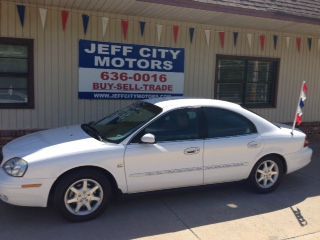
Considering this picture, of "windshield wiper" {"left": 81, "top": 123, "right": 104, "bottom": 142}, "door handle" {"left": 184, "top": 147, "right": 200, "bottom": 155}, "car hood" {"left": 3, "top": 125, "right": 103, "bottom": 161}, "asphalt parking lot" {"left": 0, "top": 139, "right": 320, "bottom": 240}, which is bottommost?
"asphalt parking lot" {"left": 0, "top": 139, "right": 320, "bottom": 240}

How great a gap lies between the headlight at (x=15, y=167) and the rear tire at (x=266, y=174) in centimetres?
320

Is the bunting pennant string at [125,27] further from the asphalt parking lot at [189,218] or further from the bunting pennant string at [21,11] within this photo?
the asphalt parking lot at [189,218]

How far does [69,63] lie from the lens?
7.06m

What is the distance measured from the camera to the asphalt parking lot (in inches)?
164

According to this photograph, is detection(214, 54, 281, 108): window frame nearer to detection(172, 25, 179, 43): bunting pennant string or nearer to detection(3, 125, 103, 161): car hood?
detection(172, 25, 179, 43): bunting pennant string

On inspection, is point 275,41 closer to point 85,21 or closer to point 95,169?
point 85,21

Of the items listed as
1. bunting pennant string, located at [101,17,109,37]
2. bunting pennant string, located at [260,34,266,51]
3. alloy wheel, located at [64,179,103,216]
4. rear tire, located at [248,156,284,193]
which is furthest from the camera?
bunting pennant string, located at [260,34,266,51]

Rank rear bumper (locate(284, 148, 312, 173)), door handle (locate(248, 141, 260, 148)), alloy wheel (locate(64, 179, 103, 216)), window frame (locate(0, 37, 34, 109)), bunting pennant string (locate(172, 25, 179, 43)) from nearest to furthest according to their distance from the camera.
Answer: alloy wheel (locate(64, 179, 103, 216)) → door handle (locate(248, 141, 260, 148)) → rear bumper (locate(284, 148, 312, 173)) → window frame (locate(0, 37, 34, 109)) → bunting pennant string (locate(172, 25, 179, 43))

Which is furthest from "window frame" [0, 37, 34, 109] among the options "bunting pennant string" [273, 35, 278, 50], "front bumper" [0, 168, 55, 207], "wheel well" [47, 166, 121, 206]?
"bunting pennant string" [273, 35, 278, 50]

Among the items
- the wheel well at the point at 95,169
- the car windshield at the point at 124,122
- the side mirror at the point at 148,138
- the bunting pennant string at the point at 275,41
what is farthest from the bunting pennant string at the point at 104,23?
the bunting pennant string at the point at 275,41

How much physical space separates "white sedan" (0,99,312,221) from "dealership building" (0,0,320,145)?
6.46 ft

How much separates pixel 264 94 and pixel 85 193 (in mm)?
6412

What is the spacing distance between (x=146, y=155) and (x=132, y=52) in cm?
352

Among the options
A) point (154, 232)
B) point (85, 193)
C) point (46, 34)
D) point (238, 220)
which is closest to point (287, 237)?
point (238, 220)
